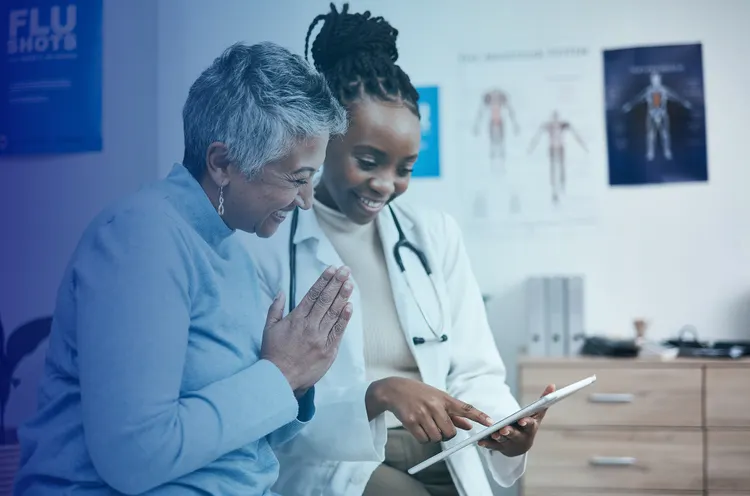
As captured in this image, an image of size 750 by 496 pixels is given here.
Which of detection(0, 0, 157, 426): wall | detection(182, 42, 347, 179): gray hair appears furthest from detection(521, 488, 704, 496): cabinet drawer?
detection(0, 0, 157, 426): wall

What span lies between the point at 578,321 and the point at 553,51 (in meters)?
0.75

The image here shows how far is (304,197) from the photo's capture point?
1.41 meters

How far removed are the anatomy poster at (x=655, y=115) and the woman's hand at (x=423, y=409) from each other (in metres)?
0.91

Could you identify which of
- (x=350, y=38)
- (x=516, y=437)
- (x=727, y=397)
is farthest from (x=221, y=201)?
(x=727, y=397)

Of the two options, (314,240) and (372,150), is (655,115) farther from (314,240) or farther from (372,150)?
(314,240)

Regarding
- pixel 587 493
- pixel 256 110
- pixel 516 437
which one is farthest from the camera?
pixel 587 493

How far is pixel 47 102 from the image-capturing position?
1.77m

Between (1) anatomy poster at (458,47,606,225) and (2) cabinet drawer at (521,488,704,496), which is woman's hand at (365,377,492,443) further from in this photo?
(1) anatomy poster at (458,47,606,225)

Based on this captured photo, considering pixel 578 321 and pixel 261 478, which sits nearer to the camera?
pixel 261 478

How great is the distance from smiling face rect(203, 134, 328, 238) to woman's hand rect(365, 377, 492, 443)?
0.46m

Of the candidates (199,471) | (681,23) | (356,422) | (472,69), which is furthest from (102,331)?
(681,23)

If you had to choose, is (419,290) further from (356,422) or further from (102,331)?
(102,331)

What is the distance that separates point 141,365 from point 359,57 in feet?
2.81

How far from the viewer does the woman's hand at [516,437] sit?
4.82 feet
